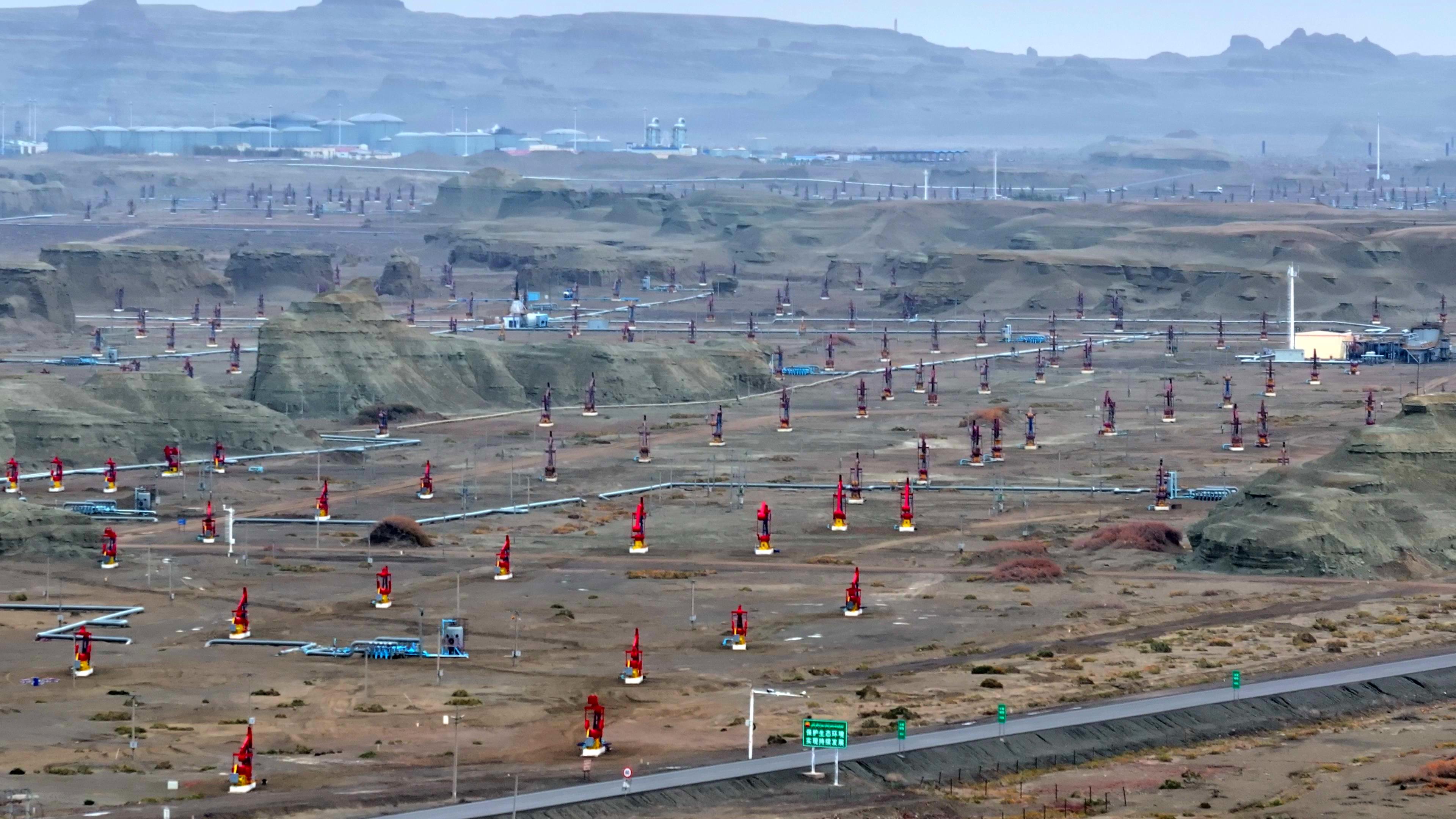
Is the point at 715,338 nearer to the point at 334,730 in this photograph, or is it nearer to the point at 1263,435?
the point at 1263,435

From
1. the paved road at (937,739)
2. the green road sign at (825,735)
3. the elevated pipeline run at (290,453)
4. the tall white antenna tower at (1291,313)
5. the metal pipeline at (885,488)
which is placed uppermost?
the tall white antenna tower at (1291,313)

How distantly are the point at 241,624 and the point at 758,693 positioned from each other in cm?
1987

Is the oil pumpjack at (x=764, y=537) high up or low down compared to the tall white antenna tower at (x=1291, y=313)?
down

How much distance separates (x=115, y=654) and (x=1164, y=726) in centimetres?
3138

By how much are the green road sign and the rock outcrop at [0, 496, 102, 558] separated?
139ft

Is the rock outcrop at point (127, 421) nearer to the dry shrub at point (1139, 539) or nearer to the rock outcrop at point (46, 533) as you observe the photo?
the rock outcrop at point (46, 533)

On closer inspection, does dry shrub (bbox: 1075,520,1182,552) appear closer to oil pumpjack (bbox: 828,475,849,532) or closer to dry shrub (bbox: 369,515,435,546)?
oil pumpjack (bbox: 828,475,849,532)

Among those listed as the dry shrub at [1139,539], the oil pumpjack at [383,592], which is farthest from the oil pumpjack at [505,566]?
the dry shrub at [1139,539]

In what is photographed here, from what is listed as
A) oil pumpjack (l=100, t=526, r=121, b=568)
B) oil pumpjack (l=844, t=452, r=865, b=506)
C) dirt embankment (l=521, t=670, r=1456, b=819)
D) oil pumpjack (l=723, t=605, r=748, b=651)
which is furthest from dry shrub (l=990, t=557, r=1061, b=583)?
oil pumpjack (l=100, t=526, r=121, b=568)

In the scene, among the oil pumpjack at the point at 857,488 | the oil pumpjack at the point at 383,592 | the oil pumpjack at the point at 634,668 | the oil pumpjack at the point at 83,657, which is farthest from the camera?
the oil pumpjack at the point at 857,488

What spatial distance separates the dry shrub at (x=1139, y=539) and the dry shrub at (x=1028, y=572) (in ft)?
21.1

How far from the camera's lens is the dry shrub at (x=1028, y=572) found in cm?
8738

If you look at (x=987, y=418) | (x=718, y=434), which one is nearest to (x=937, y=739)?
(x=718, y=434)

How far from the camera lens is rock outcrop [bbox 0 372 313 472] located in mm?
117062
